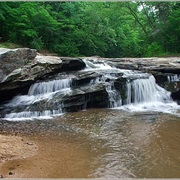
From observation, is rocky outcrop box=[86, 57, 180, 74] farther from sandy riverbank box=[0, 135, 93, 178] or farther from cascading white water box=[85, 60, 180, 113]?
sandy riverbank box=[0, 135, 93, 178]

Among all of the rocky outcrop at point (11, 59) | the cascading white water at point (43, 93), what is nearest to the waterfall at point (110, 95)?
the cascading white water at point (43, 93)

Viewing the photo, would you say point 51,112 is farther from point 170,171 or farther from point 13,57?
point 170,171

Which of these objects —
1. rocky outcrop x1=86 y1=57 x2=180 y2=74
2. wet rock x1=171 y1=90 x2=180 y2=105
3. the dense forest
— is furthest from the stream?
the dense forest

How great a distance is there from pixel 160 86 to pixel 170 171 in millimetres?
7728

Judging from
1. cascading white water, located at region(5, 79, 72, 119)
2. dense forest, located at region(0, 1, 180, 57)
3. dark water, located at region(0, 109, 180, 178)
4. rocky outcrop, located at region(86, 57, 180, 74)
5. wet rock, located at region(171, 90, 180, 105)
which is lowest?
dark water, located at region(0, 109, 180, 178)

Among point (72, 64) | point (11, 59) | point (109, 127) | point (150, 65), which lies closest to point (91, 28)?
point (150, 65)

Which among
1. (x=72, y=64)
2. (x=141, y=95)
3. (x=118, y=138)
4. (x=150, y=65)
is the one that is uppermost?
(x=72, y=64)

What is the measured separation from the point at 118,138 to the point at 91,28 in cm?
1697

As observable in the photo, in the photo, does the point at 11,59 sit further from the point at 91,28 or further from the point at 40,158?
the point at 91,28

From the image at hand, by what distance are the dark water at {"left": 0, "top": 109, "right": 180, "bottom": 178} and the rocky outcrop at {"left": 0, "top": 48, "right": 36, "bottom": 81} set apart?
80.1 inches

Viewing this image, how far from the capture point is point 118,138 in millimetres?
6656

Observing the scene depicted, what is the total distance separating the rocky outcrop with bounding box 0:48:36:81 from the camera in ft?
29.4

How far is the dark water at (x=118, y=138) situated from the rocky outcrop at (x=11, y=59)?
204 centimetres

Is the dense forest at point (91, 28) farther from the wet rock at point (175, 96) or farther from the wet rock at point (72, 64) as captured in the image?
the wet rock at point (175, 96)
